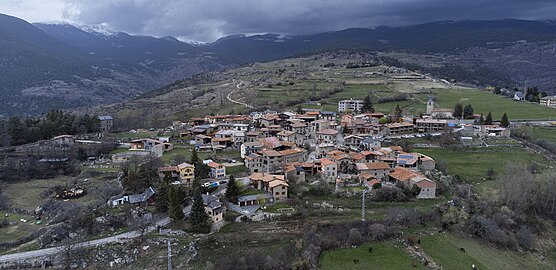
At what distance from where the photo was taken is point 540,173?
129 ft

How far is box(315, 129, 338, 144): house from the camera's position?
160ft

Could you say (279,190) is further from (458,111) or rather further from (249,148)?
(458,111)

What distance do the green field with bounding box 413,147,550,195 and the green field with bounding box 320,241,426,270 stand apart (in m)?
15.3

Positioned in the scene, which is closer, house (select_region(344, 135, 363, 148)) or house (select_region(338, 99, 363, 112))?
house (select_region(344, 135, 363, 148))

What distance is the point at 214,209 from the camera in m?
30.1

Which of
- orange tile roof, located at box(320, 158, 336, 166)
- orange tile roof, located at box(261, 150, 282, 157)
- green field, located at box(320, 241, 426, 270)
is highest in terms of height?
orange tile roof, located at box(261, 150, 282, 157)

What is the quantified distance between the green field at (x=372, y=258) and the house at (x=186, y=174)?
52.2 ft

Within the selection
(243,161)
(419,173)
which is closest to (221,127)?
(243,161)

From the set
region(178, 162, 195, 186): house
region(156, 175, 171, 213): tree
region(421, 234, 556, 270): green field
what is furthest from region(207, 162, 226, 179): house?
region(421, 234, 556, 270): green field

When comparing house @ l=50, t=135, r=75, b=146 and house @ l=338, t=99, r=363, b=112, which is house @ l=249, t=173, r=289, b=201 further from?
house @ l=338, t=99, r=363, b=112

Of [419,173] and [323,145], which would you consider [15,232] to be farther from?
[419,173]

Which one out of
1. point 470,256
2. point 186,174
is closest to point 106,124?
point 186,174

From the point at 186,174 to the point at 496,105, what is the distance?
64225 millimetres

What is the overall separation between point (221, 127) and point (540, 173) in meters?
40.1
